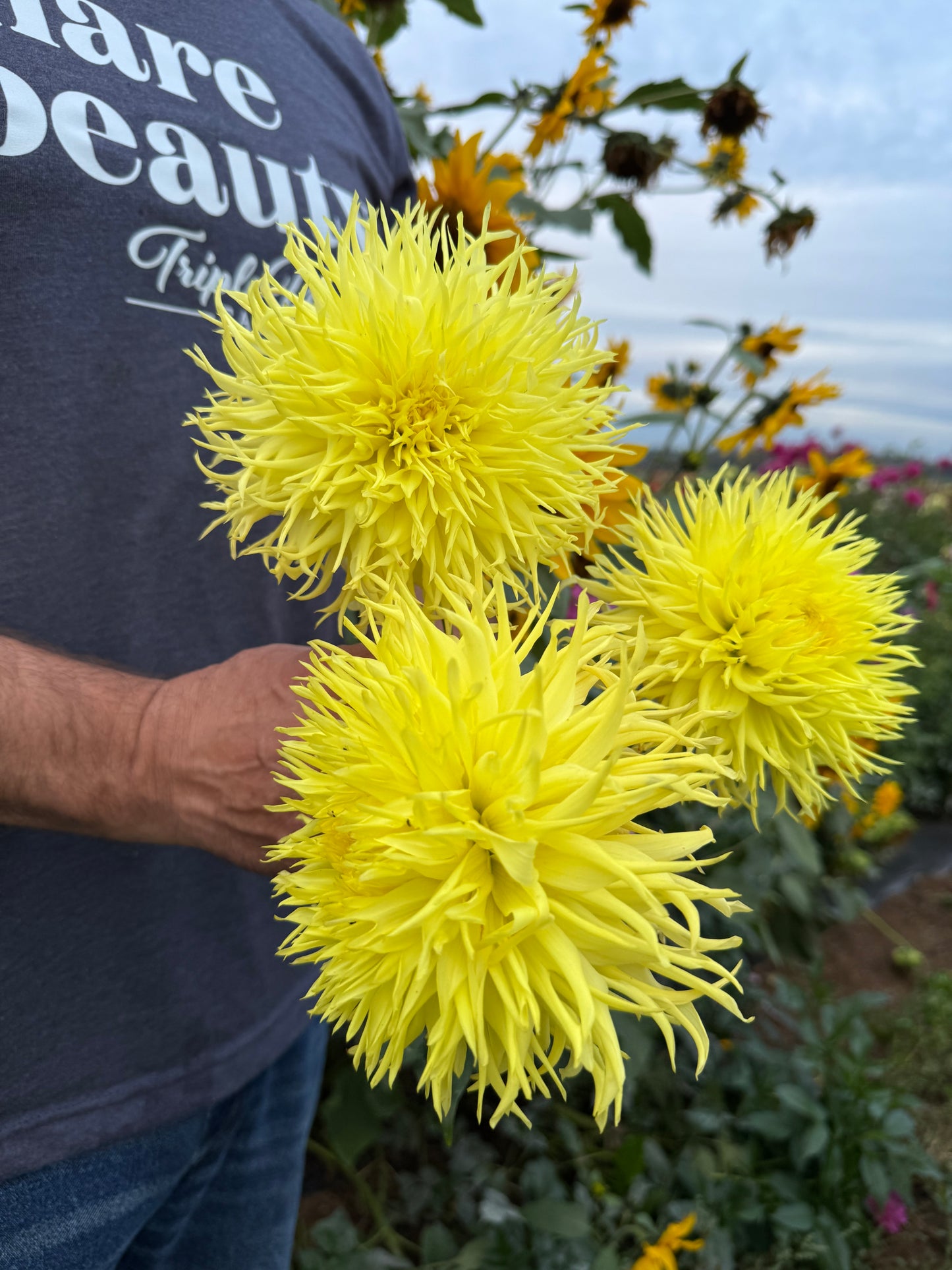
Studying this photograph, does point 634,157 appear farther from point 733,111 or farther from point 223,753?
point 223,753

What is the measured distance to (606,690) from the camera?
477 millimetres

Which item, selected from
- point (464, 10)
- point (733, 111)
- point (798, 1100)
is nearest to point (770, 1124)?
point (798, 1100)

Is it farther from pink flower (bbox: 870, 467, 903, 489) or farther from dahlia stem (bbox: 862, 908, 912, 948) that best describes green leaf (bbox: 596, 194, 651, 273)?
pink flower (bbox: 870, 467, 903, 489)

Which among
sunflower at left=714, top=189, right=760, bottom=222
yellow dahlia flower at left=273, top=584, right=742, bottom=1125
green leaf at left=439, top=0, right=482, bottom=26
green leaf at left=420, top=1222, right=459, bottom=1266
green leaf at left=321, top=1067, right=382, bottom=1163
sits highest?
sunflower at left=714, top=189, right=760, bottom=222

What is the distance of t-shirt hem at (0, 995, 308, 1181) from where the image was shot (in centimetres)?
87

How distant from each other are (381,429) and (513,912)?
12.6 inches

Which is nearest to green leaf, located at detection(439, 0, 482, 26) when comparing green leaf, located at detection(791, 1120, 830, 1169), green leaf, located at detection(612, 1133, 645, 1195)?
green leaf, located at detection(612, 1133, 645, 1195)

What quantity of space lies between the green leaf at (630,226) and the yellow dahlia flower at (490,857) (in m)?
1.36

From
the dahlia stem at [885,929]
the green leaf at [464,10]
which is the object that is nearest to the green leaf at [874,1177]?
the dahlia stem at [885,929]

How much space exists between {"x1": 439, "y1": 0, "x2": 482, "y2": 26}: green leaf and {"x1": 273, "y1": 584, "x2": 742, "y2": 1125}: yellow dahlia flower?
1539mm

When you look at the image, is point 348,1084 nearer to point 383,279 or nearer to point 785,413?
point 383,279

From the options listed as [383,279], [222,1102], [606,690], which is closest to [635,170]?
[383,279]

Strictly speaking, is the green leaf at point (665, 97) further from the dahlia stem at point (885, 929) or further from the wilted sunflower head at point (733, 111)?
the dahlia stem at point (885, 929)

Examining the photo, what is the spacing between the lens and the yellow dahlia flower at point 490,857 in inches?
17.0
